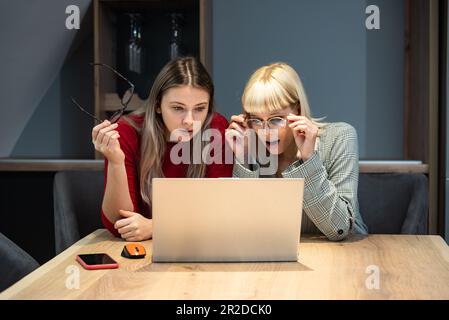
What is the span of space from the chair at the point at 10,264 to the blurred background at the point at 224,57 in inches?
42.6

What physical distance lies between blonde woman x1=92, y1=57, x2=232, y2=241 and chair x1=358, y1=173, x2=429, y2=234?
0.60 metres

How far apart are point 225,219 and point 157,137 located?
69cm

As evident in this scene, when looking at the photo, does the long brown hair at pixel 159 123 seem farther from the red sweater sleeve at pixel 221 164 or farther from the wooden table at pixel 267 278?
the wooden table at pixel 267 278

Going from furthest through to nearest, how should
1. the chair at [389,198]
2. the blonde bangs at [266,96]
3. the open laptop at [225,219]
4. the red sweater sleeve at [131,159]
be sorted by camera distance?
1. the chair at [389,198]
2. the red sweater sleeve at [131,159]
3. the blonde bangs at [266,96]
4. the open laptop at [225,219]

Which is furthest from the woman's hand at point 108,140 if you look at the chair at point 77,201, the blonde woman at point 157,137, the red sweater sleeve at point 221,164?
the chair at point 77,201

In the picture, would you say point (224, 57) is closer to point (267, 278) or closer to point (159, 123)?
point (159, 123)

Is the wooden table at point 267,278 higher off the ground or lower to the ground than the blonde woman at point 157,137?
lower

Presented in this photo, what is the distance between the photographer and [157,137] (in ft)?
6.46

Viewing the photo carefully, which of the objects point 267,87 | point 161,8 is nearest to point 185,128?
point 267,87

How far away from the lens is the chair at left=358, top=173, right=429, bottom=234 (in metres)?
2.15

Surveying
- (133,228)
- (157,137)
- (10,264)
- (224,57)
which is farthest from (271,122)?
(224,57)

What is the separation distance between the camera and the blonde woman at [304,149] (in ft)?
5.58

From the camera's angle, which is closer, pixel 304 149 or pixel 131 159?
pixel 304 149

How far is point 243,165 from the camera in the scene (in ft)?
6.32
